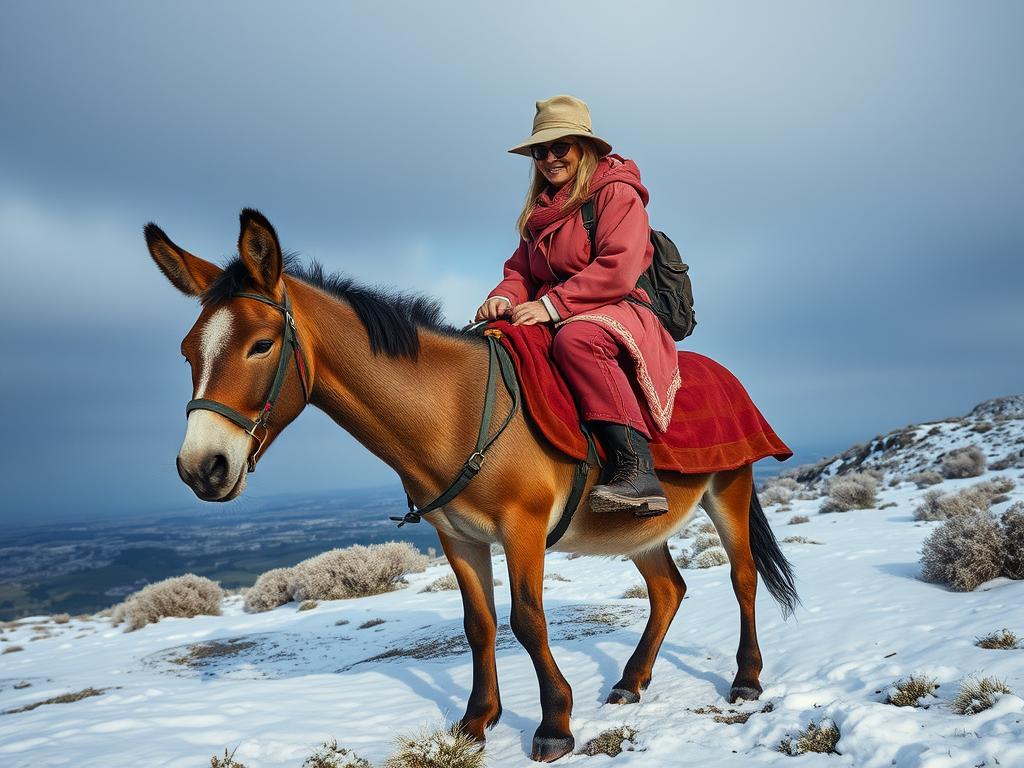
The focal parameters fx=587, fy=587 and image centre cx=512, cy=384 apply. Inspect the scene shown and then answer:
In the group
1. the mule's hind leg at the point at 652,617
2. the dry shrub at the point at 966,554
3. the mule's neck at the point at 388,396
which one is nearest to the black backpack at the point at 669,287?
the mule's neck at the point at 388,396

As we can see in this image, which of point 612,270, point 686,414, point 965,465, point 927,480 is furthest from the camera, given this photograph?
point 965,465

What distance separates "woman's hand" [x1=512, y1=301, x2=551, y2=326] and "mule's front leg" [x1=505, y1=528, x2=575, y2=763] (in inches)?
51.3

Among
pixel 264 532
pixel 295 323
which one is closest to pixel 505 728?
pixel 295 323

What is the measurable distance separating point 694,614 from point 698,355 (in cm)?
353

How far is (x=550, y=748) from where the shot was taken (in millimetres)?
→ 3334

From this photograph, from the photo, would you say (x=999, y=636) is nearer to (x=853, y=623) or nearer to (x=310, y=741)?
(x=853, y=623)

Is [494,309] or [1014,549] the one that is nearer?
[494,309]

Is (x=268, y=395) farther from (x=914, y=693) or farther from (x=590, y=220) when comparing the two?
(x=914, y=693)

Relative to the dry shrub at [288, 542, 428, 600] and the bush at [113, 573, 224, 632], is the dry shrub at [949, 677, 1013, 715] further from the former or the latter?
the bush at [113, 573, 224, 632]

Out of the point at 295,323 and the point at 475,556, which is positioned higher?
the point at 295,323

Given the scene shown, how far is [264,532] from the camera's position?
113 meters

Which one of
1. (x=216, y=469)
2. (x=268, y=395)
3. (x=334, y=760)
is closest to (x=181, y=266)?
(x=268, y=395)

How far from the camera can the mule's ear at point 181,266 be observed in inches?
120

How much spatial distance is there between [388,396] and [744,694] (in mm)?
3165
